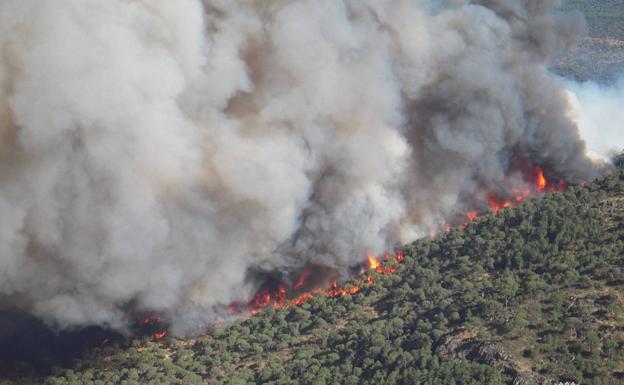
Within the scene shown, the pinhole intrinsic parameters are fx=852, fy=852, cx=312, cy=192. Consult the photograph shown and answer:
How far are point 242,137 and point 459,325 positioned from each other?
18.9 m

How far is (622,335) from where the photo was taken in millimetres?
39344

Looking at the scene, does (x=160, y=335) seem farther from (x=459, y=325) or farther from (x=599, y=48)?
(x=599, y=48)

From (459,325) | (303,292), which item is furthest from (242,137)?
(459,325)

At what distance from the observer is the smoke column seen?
4838 cm

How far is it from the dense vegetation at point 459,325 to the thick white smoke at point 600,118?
54.7 ft

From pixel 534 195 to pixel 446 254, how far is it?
12769mm

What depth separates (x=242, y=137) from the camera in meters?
54.6

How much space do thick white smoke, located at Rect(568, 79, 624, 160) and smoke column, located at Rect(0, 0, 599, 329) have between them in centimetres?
752

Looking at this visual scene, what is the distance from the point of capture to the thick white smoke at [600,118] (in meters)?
74.6

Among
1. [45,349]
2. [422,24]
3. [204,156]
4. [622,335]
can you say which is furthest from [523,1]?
[45,349]

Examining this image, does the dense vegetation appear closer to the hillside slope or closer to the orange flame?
the orange flame

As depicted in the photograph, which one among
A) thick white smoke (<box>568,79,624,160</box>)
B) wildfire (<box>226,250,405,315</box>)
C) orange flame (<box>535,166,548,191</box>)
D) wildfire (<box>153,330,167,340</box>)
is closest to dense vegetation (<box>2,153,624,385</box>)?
wildfire (<box>153,330,167,340</box>)

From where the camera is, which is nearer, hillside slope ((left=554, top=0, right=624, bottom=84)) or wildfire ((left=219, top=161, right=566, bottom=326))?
wildfire ((left=219, top=161, right=566, bottom=326))

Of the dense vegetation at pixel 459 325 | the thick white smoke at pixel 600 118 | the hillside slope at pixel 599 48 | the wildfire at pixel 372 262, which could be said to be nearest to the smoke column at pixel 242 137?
the wildfire at pixel 372 262
